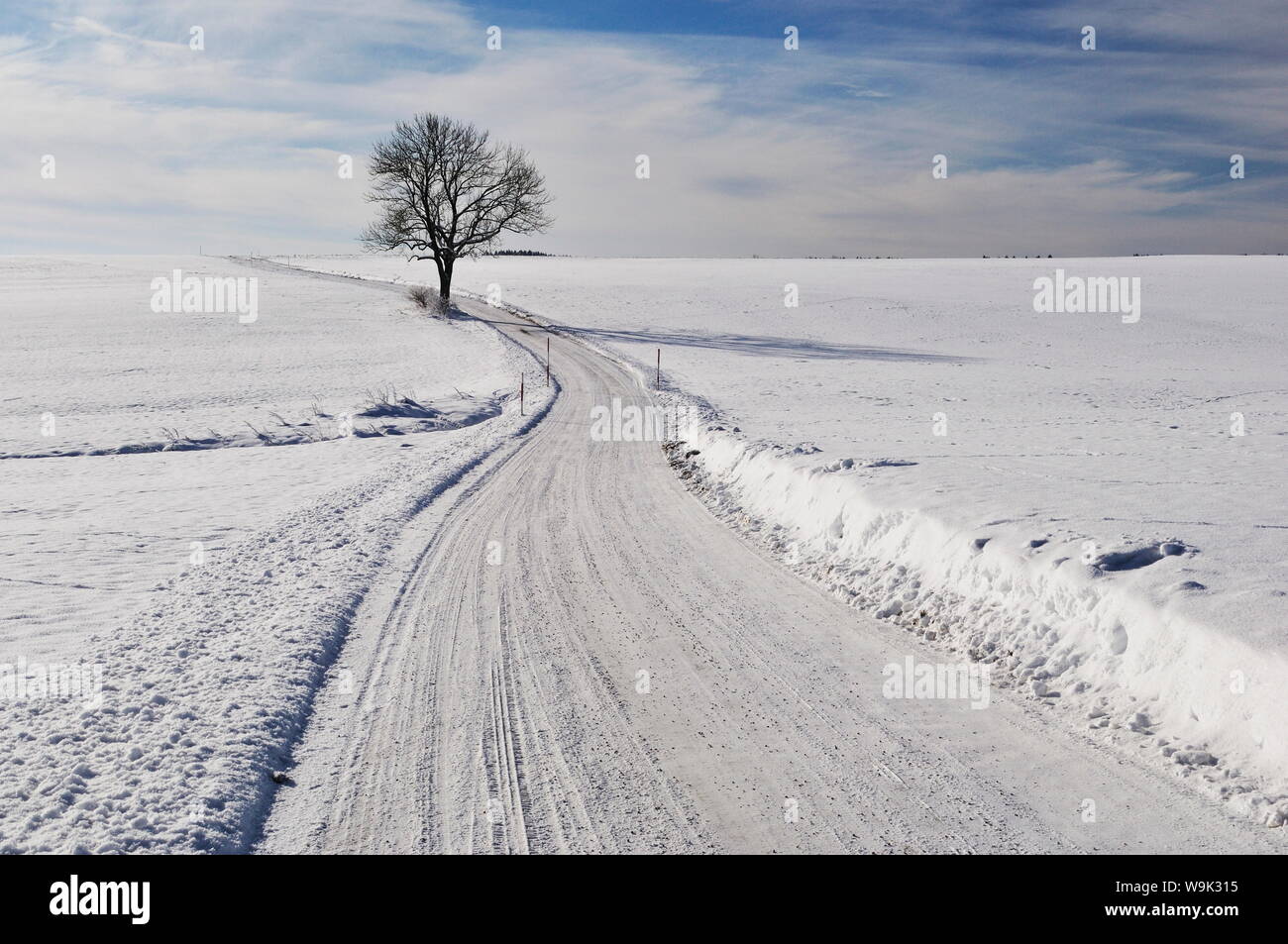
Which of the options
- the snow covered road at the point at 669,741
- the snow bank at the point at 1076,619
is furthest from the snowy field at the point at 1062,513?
the snow covered road at the point at 669,741

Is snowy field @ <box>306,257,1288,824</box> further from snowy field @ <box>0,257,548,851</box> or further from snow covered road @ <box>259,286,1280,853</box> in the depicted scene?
snowy field @ <box>0,257,548,851</box>

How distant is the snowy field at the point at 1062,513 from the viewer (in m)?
5.62

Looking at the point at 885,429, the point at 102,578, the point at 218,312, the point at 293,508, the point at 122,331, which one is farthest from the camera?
the point at 218,312

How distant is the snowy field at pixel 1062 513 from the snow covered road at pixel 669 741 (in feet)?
1.90

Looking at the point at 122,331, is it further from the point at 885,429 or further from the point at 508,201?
the point at 885,429

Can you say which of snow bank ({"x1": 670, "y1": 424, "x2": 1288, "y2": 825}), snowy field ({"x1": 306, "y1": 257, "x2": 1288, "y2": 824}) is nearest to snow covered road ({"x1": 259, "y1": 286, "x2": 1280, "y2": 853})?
A: snow bank ({"x1": 670, "y1": 424, "x2": 1288, "y2": 825})

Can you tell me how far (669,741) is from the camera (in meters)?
5.52

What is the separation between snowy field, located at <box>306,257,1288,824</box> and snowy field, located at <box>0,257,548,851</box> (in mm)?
5498

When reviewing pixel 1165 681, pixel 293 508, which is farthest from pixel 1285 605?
pixel 293 508

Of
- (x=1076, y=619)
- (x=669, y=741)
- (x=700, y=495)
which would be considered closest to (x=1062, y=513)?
(x=1076, y=619)

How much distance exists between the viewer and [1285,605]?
6.02 m

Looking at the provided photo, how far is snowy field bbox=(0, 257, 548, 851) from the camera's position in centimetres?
497

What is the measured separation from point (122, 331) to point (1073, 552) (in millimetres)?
46547

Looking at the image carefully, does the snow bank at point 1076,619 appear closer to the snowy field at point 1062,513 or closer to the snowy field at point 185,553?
the snowy field at point 1062,513
